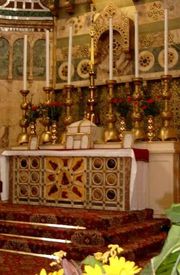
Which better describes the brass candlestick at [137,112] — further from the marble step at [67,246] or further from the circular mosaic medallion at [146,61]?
the marble step at [67,246]

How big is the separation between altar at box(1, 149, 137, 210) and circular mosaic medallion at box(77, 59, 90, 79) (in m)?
2.27

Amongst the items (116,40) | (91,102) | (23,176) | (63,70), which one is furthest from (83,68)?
(23,176)

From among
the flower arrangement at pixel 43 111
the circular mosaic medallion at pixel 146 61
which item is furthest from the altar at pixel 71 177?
the circular mosaic medallion at pixel 146 61

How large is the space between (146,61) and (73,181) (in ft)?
8.37

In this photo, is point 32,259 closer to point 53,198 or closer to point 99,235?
point 99,235

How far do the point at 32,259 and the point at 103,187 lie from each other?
1.54 metres

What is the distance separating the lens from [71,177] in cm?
628

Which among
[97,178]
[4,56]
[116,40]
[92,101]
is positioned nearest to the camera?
[97,178]

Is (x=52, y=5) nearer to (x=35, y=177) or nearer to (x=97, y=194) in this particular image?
(x=35, y=177)

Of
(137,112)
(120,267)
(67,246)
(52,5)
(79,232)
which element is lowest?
(67,246)

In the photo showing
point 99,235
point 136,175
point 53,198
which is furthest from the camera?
point 53,198

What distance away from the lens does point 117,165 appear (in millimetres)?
5945

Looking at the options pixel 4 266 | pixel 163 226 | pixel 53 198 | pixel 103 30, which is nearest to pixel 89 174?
pixel 53 198

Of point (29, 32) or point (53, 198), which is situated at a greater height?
point (29, 32)
